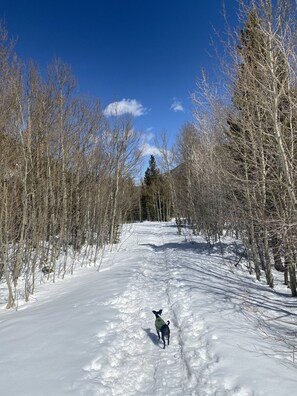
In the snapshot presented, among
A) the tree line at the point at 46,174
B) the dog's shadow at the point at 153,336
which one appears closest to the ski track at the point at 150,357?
the dog's shadow at the point at 153,336

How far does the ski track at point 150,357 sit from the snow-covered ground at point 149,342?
2 centimetres

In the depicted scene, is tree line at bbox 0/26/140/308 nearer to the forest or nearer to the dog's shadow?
the forest

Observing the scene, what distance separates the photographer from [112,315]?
19.7 ft

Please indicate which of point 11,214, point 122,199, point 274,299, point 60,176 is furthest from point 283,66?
point 122,199

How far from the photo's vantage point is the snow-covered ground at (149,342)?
3.55m

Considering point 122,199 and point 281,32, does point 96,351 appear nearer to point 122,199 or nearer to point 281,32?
point 281,32

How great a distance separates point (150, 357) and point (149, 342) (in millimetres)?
537

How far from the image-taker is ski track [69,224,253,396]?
351cm

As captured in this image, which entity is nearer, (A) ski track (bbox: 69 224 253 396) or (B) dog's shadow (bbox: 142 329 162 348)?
(A) ski track (bbox: 69 224 253 396)

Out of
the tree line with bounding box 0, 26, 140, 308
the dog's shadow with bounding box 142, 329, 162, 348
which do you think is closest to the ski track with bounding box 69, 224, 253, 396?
the dog's shadow with bounding box 142, 329, 162, 348

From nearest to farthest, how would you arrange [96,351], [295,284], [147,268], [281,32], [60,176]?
[96,351]
[281,32]
[295,284]
[147,268]
[60,176]

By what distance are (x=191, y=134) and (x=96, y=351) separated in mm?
22875

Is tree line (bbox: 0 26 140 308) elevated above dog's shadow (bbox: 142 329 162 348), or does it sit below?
above

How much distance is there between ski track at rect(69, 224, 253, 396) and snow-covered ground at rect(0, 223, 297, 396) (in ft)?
0.05
